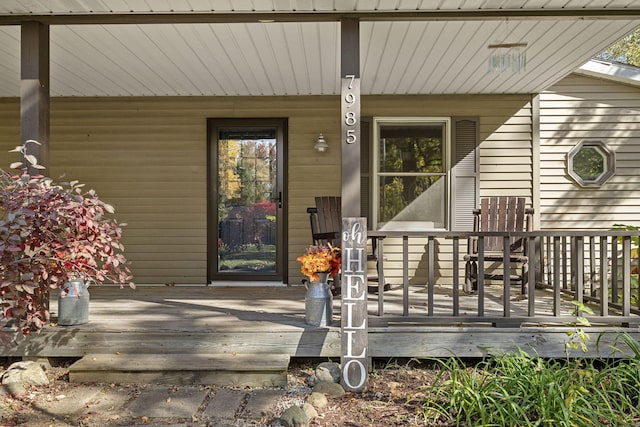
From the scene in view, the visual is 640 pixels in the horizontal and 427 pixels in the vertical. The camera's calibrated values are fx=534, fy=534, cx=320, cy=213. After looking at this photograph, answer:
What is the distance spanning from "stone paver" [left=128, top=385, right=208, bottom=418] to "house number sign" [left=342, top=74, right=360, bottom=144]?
1923 mm

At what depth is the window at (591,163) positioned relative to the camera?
6.09 meters

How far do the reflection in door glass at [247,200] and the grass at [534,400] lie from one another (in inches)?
134

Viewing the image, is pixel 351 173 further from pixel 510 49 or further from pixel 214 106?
pixel 214 106

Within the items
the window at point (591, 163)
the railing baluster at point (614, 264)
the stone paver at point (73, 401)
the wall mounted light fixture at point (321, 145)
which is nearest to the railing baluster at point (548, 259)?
the window at point (591, 163)

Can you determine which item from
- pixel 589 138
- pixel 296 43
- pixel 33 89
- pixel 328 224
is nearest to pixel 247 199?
pixel 328 224

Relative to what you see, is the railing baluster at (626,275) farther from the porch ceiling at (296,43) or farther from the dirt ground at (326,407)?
the porch ceiling at (296,43)

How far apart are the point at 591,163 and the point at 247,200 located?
4.01 m

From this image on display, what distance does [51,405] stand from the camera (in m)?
3.14

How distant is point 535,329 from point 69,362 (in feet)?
11.0

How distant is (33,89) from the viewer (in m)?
3.76

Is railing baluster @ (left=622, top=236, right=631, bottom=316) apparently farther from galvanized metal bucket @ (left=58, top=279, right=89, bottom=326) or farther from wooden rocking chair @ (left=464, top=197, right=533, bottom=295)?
galvanized metal bucket @ (left=58, top=279, right=89, bottom=326)

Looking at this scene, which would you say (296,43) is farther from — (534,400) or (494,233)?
(534,400)

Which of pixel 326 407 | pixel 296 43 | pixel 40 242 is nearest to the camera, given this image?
pixel 326 407

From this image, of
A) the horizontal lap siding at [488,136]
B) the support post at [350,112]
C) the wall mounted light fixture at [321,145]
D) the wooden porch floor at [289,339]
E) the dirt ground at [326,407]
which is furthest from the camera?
the horizontal lap siding at [488,136]
